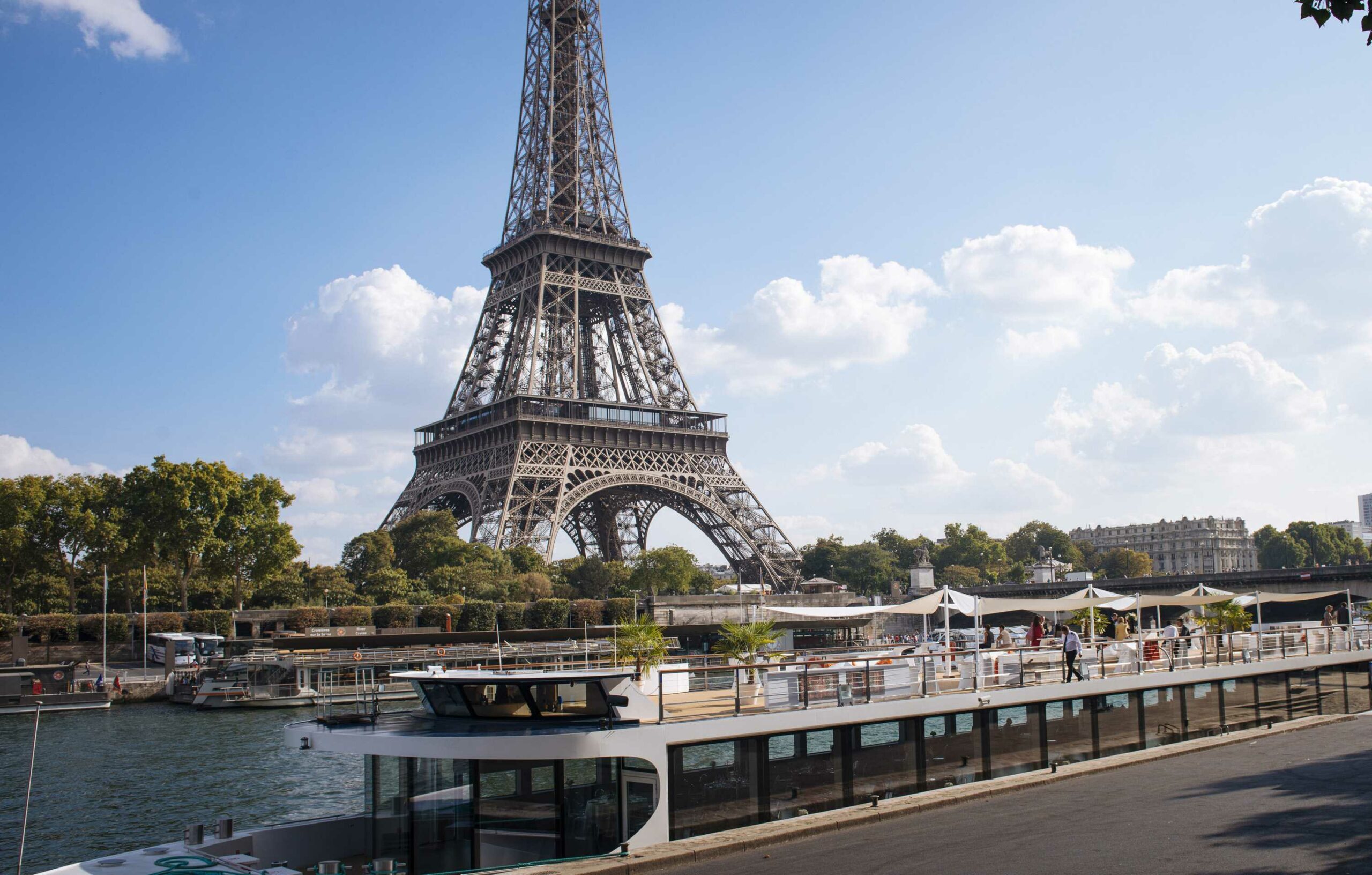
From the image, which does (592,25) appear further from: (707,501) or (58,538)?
(58,538)

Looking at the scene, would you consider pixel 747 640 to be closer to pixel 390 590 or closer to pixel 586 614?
pixel 586 614

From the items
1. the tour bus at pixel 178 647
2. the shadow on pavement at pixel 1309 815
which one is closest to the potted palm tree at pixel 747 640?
the shadow on pavement at pixel 1309 815

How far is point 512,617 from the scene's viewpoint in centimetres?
6938

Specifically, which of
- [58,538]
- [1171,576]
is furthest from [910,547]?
[58,538]

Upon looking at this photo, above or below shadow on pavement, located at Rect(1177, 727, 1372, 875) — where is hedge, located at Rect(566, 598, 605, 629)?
above

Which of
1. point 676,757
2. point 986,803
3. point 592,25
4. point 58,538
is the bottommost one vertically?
point 986,803

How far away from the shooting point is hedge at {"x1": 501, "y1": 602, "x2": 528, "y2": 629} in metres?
69.3

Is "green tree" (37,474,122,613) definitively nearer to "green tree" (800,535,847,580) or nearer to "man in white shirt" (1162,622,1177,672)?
"man in white shirt" (1162,622,1177,672)

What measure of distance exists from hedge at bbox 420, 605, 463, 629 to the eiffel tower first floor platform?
548 cm

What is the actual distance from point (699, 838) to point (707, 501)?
226 ft

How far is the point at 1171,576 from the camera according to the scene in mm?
92938

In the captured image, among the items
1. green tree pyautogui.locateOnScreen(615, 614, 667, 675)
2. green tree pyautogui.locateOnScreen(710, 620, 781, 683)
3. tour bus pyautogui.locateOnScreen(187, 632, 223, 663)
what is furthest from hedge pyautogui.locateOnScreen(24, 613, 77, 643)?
green tree pyautogui.locateOnScreen(710, 620, 781, 683)

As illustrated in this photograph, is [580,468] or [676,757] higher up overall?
[580,468]

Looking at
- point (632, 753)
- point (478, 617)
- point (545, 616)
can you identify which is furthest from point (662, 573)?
point (632, 753)
